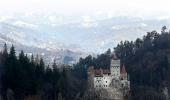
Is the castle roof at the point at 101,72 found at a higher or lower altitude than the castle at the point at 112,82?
higher

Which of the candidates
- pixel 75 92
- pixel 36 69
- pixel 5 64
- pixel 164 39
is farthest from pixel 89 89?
pixel 164 39

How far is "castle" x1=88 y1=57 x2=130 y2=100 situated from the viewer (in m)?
66.2

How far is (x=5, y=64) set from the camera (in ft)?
187

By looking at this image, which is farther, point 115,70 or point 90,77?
point 90,77

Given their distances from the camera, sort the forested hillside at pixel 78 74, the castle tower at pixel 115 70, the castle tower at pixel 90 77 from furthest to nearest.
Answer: the castle tower at pixel 115 70, the castle tower at pixel 90 77, the forested hillside at pixel 78 74

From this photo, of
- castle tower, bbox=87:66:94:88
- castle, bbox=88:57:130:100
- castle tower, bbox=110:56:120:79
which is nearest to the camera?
castle, bbox=88:57:130:100

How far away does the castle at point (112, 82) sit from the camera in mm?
66250

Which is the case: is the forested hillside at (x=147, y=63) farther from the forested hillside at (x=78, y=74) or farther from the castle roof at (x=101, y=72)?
the castle roof at (x=101, y=72)

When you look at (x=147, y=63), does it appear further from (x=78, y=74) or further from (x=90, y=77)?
(x=90, y=77)

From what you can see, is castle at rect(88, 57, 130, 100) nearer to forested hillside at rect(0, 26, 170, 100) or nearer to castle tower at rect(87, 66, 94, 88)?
castle tower at rect(87, 66, 94, 88)

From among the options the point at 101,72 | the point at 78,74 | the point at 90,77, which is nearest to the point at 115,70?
the point at 101,72

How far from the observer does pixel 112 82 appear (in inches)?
2645

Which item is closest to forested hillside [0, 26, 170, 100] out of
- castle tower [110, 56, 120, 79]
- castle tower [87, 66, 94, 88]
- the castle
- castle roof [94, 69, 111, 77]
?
castle tower [87, 66, 94, 88]

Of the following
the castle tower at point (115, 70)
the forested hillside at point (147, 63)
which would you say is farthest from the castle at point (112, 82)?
the forested hillside at point (147, 63)
